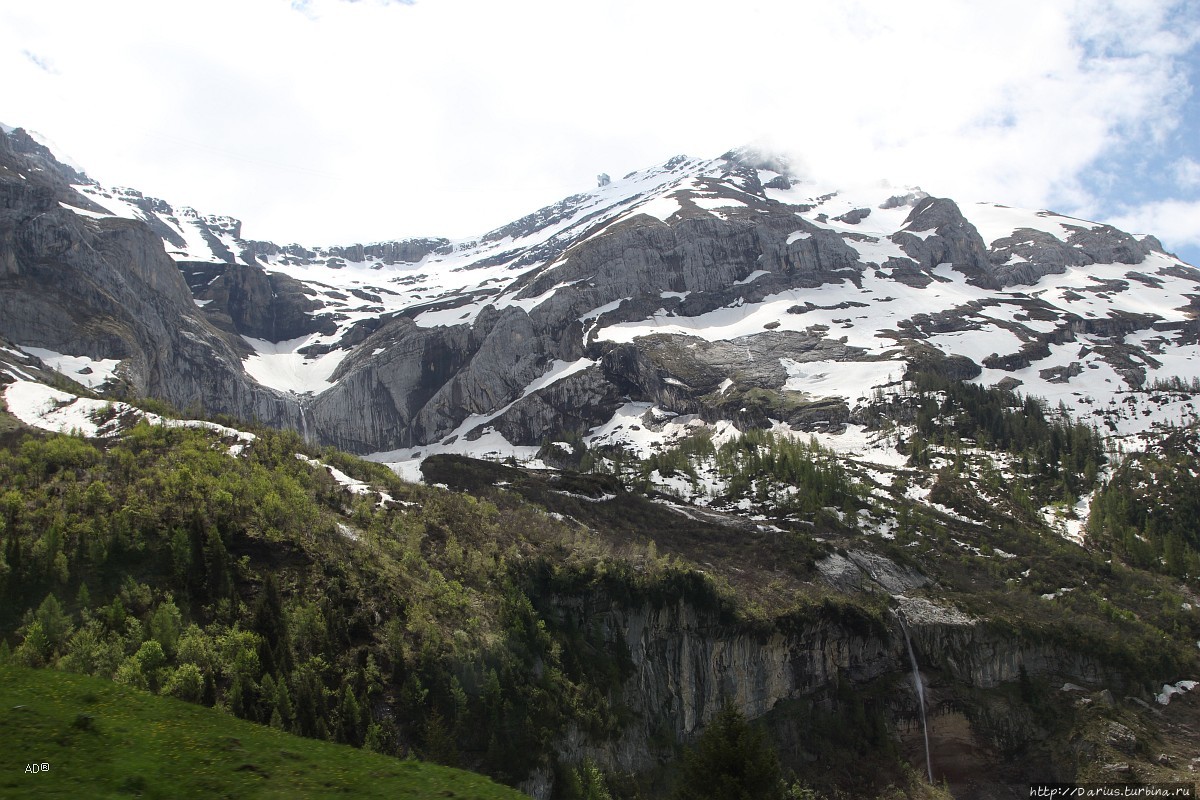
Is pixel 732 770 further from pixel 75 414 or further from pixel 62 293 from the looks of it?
pixel 62 293

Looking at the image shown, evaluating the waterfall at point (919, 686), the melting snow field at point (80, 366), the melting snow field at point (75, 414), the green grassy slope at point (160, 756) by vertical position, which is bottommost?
the waterfall at point (919, 686)

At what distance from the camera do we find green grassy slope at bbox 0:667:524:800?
66.9 feet

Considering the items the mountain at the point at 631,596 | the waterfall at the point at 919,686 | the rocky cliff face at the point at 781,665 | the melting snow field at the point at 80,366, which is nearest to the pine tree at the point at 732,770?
the mountain at the point at 631,596

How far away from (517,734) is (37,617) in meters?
30.3

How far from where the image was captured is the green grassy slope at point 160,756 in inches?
803

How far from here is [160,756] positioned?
22375 millimetres

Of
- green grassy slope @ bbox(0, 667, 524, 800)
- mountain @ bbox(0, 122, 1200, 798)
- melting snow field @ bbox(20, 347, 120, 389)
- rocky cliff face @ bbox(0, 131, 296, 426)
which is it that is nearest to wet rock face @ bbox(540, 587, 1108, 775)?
mountain @ bbox(0, 122, 1200, 798)

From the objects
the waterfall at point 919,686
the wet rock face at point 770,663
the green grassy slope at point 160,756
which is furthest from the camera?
the waterfall at point 919,686

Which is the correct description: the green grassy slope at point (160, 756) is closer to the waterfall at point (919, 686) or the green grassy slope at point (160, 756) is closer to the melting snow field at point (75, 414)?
the melting snow field at point (75, 414)

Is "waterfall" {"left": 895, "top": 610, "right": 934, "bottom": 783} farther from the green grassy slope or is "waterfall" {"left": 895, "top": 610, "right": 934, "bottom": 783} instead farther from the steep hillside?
the green grassy slope

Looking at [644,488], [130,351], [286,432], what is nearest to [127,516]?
[286,432]

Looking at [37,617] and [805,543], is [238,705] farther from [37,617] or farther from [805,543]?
[805,543]

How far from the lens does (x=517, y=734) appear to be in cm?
5581

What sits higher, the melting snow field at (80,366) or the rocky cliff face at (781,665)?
the melting snow field at (80,366)
